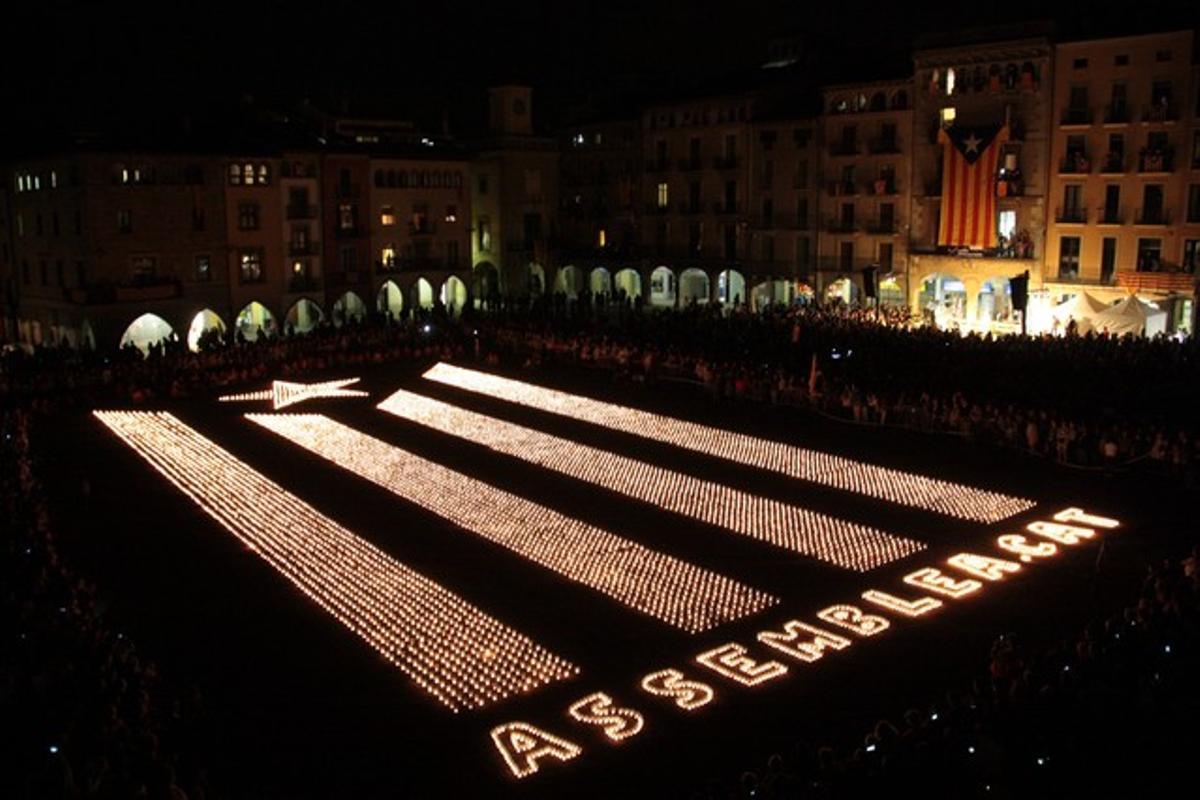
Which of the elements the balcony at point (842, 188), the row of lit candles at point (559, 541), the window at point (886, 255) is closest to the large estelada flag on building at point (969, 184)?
the window at point (886, 255)

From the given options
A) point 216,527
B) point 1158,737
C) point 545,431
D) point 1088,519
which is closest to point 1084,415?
point 1088,519

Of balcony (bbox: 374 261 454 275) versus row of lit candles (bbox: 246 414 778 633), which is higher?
balcony (bbox: 374 261 454 275)

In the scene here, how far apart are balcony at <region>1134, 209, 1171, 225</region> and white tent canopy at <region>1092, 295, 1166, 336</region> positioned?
547 cm

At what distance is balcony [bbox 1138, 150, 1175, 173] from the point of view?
44844mm

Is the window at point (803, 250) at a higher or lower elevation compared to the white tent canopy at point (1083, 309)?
higher

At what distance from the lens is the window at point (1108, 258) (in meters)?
46.8

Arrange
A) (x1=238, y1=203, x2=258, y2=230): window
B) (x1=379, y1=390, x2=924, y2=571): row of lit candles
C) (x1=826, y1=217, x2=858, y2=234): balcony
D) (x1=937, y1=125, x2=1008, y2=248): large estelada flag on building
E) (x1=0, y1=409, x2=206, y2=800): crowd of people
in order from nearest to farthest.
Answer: (x1=0, y1=409, x2=206, y2=800): crowd of people
(x1=379, y1=390, x2=924, y2=571): row of lit candles
(x1=937, y1=125, x2=1008, y2=248): large estelada flag on building
(x1=238, y1=203, x2=258, y2=230): window
(x1=826, y1=217, x2=858, y2=234): balcony

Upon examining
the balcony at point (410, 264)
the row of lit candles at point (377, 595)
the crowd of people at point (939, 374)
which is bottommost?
the row of lit candles at point (377, 595)

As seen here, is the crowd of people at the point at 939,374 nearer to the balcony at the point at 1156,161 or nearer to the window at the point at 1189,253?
the window at the point at 1189,253

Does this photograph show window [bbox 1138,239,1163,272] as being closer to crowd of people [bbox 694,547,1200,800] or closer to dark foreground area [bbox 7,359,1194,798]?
dark foreground area [bbox 7,359,1194,798]

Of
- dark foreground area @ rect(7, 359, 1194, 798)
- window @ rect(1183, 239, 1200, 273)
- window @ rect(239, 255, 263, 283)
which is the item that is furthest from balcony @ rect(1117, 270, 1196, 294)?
window @ rect(239, 255, 263, 283)

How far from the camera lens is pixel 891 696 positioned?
49.6ft

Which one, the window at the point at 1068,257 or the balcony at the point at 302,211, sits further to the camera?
the balcony at the point at 302,211

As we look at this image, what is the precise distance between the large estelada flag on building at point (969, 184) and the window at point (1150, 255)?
6.52 m
